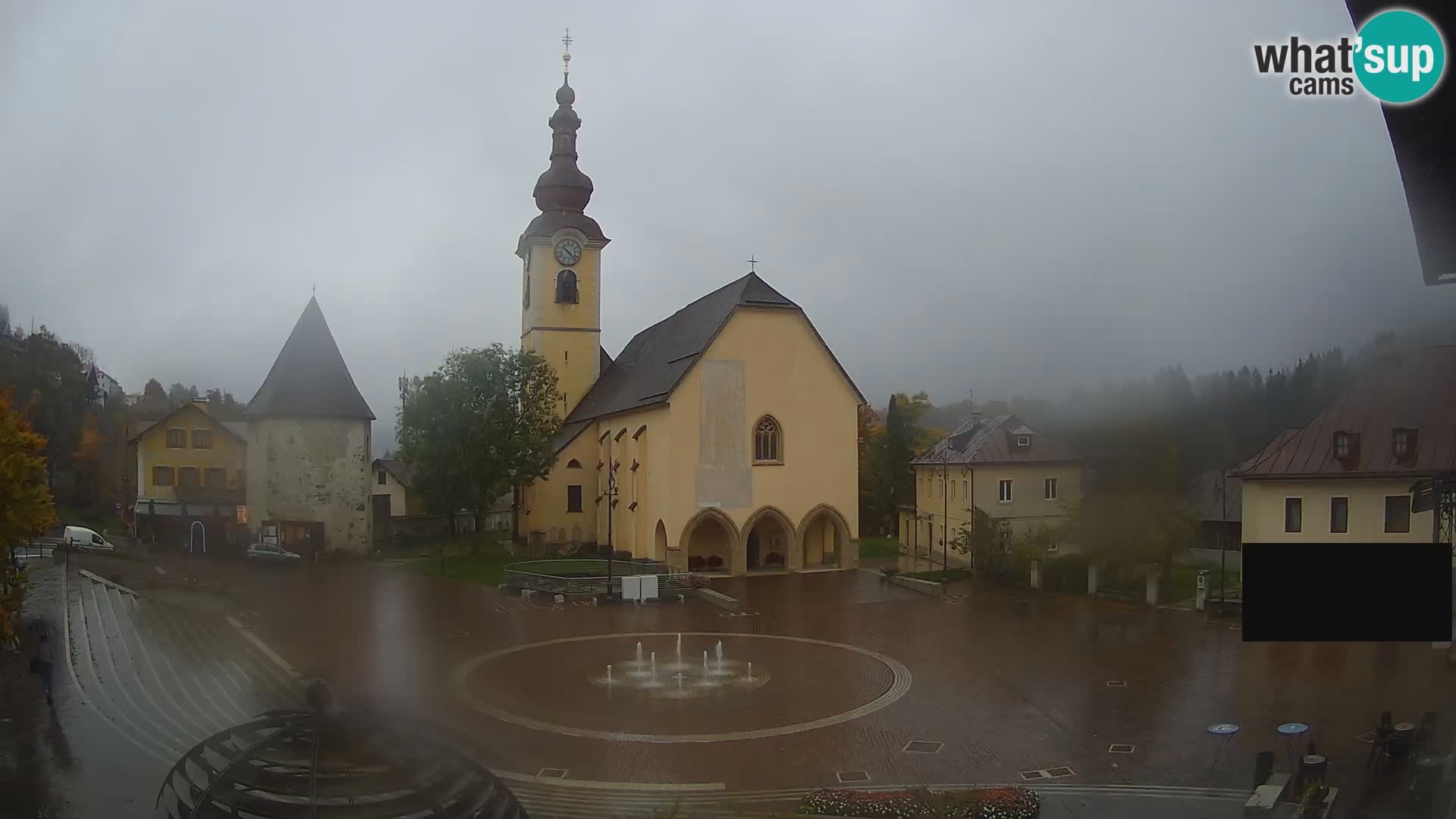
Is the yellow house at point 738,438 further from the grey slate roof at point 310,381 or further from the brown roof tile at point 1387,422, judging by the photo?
the brown roof tile at point 1387,422

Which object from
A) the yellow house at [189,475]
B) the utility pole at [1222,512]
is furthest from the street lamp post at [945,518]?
the yellow house at [189,475]

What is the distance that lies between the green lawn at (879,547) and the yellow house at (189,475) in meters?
7.68

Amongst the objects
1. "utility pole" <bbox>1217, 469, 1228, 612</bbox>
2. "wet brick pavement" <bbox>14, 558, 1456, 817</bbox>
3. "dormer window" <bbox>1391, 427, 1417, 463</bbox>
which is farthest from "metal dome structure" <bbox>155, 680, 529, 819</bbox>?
"dormer window" <bbox>1391, 427, 1417, 463</bbox>

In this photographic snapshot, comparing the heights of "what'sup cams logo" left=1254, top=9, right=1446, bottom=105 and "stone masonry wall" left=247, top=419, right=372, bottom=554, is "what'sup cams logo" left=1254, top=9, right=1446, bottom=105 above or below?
above

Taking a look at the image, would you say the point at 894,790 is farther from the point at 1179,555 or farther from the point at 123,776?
the point at 123,776

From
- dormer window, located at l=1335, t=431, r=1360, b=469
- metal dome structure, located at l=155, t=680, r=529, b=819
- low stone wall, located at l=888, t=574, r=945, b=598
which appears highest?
dormer window, located at l=1335, t=431, r=1360, b=469

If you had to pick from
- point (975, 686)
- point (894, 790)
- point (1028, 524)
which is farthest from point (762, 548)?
point (894, 790)

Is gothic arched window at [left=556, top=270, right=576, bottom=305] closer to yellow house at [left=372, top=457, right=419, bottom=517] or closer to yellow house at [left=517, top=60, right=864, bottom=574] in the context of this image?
yellow house at [left=517, top=60, right=864, bottom=574]

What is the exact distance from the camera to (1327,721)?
5.65 metres

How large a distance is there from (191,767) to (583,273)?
16.1 metres

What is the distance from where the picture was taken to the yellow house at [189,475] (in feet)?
16.0

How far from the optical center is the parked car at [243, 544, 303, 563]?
516 cm
